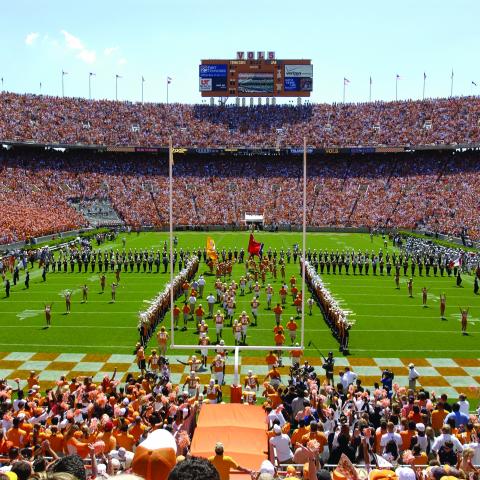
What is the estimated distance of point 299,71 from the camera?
195ft

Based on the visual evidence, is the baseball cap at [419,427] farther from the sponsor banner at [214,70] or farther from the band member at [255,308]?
the sponsor banner at [214,70]

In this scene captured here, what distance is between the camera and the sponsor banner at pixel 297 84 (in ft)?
196

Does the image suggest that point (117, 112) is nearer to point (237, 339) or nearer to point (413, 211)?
point (413, 211)

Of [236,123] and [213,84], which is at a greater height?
[213,84]

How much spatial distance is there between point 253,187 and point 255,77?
13.6 m

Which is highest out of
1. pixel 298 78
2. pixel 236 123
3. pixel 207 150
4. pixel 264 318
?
pixel 298 78

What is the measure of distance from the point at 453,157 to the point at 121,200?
100 feet

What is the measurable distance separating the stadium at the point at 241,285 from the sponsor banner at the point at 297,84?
15cm

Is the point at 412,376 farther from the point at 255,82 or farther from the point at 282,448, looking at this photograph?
the point at 255,82

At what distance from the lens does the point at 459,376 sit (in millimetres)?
13156

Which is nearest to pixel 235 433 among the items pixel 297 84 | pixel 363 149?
pixel 363 149

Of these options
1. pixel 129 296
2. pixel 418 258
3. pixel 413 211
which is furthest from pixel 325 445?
pixel 413 211

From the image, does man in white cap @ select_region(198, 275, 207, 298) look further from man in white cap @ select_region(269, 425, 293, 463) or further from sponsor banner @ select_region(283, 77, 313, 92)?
sponsor banner @ select_region(283, 77, 313, 92)

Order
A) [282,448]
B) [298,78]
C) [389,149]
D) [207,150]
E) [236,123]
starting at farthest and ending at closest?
[298,78] < [236,123] < [207,150] < [389,149] < [282,448]
